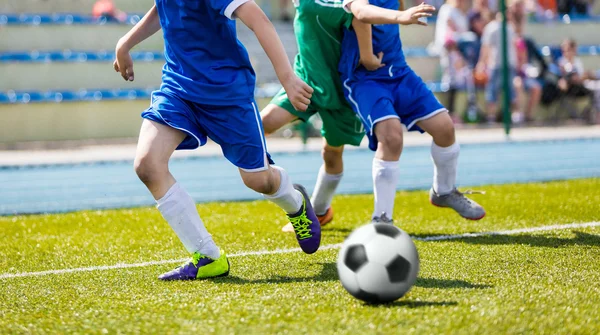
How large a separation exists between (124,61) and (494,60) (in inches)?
335

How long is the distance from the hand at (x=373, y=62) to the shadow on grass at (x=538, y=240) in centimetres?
106

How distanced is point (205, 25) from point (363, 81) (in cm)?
118

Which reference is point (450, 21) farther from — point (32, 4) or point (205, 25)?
point (205, 25)

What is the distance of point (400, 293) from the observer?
3195mm

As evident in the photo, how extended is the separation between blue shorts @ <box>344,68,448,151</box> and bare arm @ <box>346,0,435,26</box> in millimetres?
466

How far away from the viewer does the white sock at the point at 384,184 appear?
468 centimetres

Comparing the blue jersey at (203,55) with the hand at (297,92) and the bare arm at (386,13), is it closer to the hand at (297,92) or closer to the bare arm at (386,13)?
the hand at (297,92)

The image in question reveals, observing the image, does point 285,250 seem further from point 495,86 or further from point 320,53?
point 495,86

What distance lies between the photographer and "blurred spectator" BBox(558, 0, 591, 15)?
46.5ft

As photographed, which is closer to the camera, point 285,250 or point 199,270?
point 199,270

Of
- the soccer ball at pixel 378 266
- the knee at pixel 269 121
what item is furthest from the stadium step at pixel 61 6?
the soccer ball at pixel 378 266

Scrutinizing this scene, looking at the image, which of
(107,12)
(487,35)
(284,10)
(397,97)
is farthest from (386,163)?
(284,10)

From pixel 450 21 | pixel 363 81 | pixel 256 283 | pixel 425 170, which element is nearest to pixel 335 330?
pixel 256 283

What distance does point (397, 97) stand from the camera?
4.86 meters
